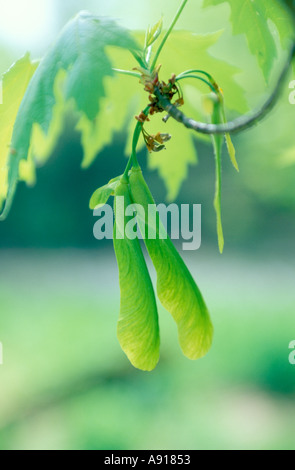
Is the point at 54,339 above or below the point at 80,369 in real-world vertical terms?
above

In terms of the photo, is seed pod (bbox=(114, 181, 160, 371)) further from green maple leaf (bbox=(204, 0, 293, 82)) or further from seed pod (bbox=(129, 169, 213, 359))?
green maple leaf (bbox=(204, 0, 293, 82))

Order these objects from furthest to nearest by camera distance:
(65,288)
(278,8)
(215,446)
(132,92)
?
(65,288) → (215,446) → (132,92) → (278,8)

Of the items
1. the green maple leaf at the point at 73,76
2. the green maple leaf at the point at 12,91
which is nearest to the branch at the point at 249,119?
the green maple leaf at the point at 73,76

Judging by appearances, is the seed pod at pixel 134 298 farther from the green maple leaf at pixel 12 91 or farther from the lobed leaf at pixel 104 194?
Result: the green maple leaf at pixel 12 91

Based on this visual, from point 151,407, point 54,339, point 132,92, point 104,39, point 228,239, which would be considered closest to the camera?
point 104,39

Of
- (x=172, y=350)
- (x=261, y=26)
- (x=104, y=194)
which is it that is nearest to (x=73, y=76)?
(x=104, y=194)

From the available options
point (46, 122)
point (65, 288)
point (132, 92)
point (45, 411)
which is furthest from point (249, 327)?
point (46, 122)

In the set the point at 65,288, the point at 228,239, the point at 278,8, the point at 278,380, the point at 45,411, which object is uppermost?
the point at 228,239

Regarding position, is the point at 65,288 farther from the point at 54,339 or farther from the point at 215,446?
the point at 215,446

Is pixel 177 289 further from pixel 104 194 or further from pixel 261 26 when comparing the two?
pixel 261 26
